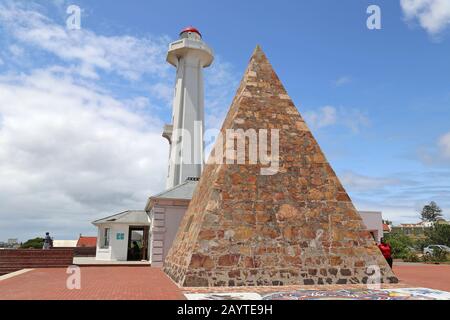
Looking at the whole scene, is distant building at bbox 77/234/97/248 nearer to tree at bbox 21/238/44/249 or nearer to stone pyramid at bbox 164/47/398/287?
tree at bbox 21/238/44/249

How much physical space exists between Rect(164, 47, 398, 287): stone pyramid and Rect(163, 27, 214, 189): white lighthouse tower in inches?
517

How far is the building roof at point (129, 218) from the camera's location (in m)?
18.7

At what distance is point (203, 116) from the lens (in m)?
24.5

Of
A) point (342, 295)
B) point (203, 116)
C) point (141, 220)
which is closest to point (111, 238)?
point (141, 220)

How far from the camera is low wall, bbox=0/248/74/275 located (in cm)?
1420

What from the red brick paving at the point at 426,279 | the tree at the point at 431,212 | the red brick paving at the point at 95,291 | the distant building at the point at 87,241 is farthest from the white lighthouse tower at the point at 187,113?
the tree at the point at 431,212

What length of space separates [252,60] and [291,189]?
14.8 ft

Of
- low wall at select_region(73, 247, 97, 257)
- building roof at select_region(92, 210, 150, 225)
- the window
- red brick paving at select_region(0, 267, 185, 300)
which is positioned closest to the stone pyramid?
red brick paving at select_region(0, 267, 185, 300)

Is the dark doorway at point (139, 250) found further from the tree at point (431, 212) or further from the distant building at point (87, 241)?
the tree at point (431, 212)

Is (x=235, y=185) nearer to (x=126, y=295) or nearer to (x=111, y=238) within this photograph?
(x=126, y=295)

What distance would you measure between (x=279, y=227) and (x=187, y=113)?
16048 mm

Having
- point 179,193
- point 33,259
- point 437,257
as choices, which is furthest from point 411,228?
point 33,259
